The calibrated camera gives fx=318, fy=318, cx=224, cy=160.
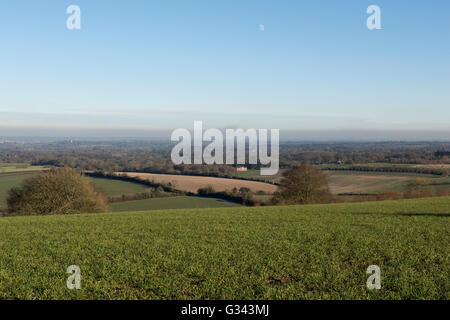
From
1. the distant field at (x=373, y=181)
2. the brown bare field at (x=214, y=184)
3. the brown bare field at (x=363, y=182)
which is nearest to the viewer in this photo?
the distant field at (x=373, y=181)

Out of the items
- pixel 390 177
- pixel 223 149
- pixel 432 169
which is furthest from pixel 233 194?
pixel 432 169

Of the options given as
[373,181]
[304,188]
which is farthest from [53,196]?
[373,181]

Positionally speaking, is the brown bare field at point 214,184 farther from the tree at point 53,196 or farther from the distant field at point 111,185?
the tree at point 53,196

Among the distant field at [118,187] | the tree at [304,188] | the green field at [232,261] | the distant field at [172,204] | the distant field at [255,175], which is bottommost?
the distant field at [172,204]

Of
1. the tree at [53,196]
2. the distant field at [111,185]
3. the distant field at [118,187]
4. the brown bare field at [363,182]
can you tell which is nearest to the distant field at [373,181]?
the brown bare field at [363,182]

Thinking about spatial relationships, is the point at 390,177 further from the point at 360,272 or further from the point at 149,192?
the point at 360,272
